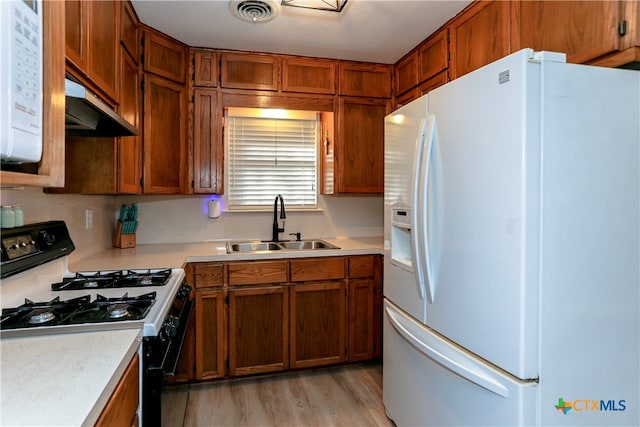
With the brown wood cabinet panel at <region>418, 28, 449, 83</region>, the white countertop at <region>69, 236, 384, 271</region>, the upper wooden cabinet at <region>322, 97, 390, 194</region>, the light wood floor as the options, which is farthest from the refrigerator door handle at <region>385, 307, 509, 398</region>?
the brown wood cabinet panel at <region>418, 28, 449, 83</region>

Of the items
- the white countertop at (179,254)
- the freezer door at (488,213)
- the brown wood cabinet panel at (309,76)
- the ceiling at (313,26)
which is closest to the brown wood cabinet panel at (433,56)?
the ceiling at (313,26)

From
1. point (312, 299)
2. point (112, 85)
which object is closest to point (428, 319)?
point (312, 299)

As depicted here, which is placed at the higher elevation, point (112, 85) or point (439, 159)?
point (112, 85)

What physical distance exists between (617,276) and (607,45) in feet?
2.62

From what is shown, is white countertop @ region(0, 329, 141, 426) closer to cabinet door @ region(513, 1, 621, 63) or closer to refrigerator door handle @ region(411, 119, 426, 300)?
refrigerator door handle @ region(411, 119, 426, 300)

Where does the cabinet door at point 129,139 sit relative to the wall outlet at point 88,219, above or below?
above

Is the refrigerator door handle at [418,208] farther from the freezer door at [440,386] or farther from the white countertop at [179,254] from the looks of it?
the white countertop at [179,254]

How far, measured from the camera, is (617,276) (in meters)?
1.10

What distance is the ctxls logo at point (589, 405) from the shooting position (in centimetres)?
107

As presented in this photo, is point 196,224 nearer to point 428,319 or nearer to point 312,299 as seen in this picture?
point 312,299

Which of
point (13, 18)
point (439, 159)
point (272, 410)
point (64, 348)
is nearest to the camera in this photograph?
point (13, 18)

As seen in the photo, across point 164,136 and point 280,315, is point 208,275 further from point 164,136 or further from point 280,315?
point 164,136

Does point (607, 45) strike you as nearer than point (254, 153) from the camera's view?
Yes

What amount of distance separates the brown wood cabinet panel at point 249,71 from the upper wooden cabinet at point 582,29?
5.21ft
